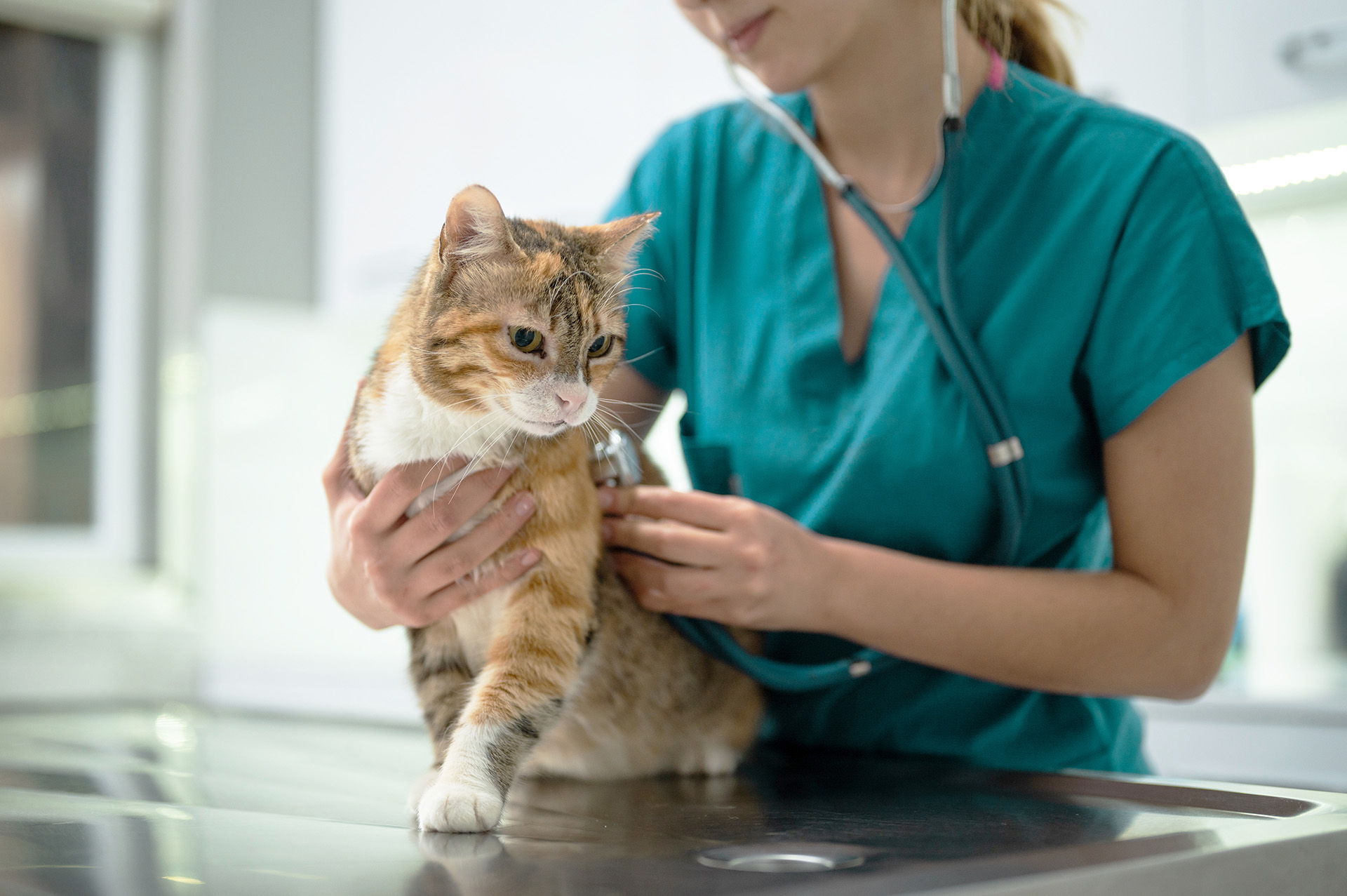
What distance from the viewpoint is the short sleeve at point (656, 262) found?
1.19 meters

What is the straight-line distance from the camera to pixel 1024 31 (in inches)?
45.8

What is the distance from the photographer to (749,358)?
1.12 metres

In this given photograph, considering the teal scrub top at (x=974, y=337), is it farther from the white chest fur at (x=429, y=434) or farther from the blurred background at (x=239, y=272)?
the blurred background at (x=239, y=272)

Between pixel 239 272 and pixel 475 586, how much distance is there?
90.0 inches

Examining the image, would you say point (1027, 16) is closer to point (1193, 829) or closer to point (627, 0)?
point (1193, 829)

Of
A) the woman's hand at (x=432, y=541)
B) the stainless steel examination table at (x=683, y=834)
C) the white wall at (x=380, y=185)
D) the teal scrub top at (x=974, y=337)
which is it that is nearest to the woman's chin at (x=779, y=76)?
the teal scrub top at (x=974, y=337)

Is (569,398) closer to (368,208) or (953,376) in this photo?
(953,376)

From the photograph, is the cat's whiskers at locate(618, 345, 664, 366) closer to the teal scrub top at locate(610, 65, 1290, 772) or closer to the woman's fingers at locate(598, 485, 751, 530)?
the teal scrub top at locate(610, 65, 1290, 772)

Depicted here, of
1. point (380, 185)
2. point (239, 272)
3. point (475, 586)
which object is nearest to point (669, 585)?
point (475, 586)

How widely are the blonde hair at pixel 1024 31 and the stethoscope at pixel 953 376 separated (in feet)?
0.40

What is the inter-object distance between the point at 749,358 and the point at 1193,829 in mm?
642

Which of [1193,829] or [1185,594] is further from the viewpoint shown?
[1185,594]

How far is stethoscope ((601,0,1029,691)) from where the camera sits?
3.07 feet

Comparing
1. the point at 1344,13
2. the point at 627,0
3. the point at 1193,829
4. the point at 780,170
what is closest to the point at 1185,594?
the point at 1193,829
